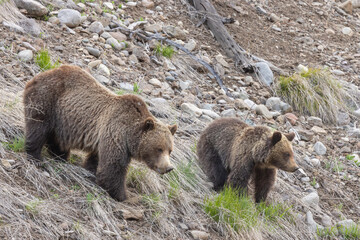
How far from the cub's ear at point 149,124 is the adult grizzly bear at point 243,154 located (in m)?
1.71

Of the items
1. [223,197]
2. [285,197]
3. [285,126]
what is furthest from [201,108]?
[223,197]

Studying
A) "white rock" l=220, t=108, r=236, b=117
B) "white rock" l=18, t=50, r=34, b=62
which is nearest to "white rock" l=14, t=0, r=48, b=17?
"white rock" l=18, t=50, r=34, b=62

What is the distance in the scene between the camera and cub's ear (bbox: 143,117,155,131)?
19.7 ft

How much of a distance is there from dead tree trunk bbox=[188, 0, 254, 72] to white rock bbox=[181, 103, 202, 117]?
2.60 meters

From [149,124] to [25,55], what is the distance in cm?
324

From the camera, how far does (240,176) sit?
23.4ft

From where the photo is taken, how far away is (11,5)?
30.8ft

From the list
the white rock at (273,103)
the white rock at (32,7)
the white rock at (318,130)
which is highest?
the white rock at (32,7)

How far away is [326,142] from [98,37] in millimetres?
5027

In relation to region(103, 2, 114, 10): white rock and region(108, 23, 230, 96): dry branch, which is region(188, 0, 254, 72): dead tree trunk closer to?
region(108, 23, 230, 96): dry branch

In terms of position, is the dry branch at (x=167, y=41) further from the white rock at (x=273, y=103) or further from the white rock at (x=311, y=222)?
the white rock at (x=311, y=222)

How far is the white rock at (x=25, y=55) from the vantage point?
8180 millimetres

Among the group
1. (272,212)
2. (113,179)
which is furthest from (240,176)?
(113,179)

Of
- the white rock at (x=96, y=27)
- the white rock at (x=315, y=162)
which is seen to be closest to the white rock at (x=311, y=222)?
the white rock at (x=315, y=162)
